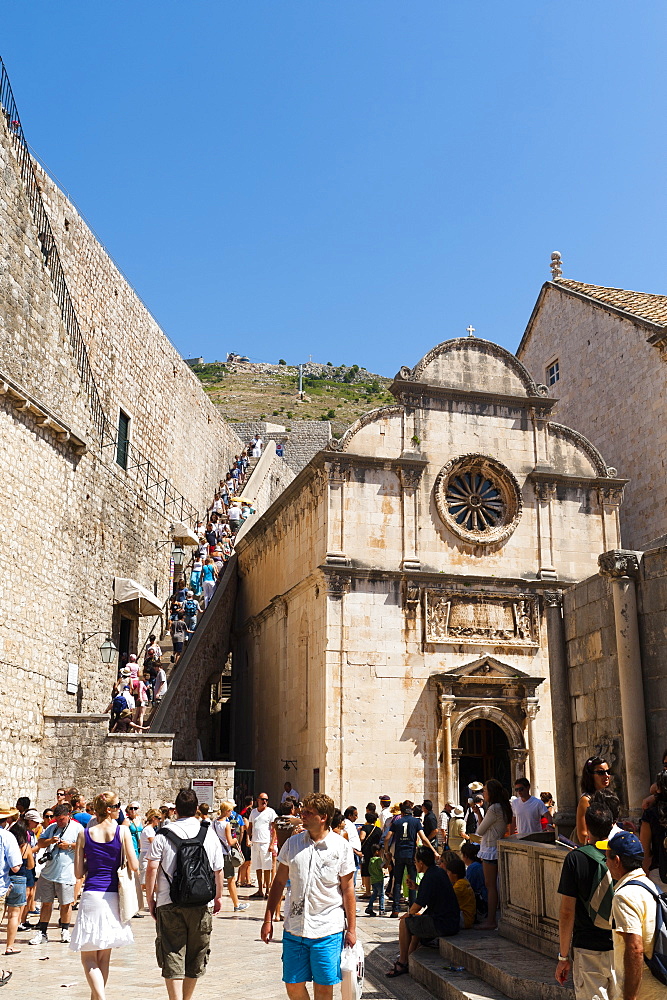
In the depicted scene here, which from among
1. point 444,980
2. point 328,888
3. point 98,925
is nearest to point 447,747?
point 444,980

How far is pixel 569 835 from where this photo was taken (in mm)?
10516

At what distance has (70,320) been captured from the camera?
2150 centimetres

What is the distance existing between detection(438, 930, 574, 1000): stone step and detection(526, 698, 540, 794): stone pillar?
37.0 ft

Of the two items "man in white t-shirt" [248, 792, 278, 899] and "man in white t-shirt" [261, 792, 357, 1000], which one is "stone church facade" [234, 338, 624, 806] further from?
"man in white t-shirt" [261, 792, 357, 1000]

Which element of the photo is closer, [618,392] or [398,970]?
[398,970]

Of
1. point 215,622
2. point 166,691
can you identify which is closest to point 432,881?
point 166,691

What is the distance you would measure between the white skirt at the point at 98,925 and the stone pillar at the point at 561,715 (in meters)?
5.55

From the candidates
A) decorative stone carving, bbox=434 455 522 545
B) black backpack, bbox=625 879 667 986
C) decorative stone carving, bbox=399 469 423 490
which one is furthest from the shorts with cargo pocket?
decorative stone carving, bbox=434 455 522 545

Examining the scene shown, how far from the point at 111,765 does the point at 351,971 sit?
13254mm

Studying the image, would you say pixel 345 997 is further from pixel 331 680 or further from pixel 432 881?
pixel 331 680

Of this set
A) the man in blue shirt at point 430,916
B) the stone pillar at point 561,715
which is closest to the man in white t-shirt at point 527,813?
the stone pillar at point 561,715

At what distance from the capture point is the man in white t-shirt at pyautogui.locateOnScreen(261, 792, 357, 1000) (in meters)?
5.63

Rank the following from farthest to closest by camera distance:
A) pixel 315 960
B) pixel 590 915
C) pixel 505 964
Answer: pixel 505 964, pixel 315 960, pixel 590 915

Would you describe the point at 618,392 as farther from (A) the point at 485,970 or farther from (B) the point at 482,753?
(A) the point at 485,970
